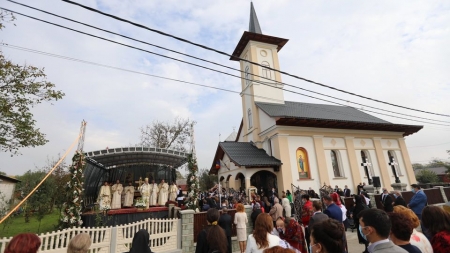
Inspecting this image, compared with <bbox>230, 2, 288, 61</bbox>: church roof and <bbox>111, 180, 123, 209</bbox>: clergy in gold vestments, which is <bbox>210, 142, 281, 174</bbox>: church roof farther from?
<bbox>230, 2, 288, 61</bbox>: church roof

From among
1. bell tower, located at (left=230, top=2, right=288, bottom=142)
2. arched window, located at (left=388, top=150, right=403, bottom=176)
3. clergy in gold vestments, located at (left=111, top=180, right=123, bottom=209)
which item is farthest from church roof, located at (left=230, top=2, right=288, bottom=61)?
clergy in gold vestments, located at (left=111, top=180, right=123, bottom=209)

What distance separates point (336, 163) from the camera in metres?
18.7

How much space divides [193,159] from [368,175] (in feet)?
53.5

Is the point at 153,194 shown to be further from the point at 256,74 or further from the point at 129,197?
the point at 256,74

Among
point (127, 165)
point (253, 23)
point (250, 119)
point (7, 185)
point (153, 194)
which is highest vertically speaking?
point (253, 23)

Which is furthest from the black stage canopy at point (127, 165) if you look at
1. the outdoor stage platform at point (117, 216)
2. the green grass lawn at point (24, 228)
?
the green grass lawn at point (24, 228)

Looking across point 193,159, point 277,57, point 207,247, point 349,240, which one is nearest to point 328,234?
point 207,247

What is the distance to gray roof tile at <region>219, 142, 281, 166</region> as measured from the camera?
51.7 feet

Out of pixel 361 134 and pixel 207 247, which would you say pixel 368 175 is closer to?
pixel 361 134

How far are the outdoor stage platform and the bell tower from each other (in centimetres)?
1137

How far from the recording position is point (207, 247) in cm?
355

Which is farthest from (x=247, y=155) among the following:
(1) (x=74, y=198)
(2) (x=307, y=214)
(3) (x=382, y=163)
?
(3) (x=382, y=163)

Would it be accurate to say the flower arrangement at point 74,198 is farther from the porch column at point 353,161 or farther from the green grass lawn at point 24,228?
the porch column at point 353,161

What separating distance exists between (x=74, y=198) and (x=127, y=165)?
574 cm
